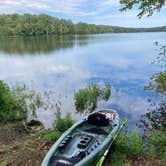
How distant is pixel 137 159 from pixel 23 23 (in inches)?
3401

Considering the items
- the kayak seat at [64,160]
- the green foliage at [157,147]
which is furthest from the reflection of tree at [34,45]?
the kayak seat at [64,160]

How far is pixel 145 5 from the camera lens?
667 cm

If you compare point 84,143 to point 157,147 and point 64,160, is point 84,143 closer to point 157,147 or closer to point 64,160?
point 64,160

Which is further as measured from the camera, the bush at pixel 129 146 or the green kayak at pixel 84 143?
the bush at pixel 129 146

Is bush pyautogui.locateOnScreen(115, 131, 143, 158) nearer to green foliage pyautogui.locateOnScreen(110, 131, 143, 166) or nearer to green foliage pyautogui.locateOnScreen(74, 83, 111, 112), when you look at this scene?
green foliage pyautogui.locateOnScreen(110, 131, 143, 166)

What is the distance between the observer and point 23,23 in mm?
83250

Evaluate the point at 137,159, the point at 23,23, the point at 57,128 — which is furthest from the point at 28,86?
the point at 23,23

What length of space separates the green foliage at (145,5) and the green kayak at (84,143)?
3.63 metres

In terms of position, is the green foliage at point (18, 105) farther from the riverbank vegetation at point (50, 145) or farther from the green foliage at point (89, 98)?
the green foliage at point (89, 98)

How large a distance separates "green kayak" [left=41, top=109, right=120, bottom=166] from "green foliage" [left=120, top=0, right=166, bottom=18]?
3627mm

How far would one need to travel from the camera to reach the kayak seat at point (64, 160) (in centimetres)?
396

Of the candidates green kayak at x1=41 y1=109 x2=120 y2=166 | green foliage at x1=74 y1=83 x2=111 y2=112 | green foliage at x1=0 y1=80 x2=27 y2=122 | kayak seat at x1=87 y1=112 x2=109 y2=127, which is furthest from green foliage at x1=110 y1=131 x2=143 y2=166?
green foliage at x1=74 y1=83 x2=111 y2=112

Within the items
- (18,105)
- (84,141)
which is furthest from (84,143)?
(18,105)

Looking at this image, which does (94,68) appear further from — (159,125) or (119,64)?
(159,125)
